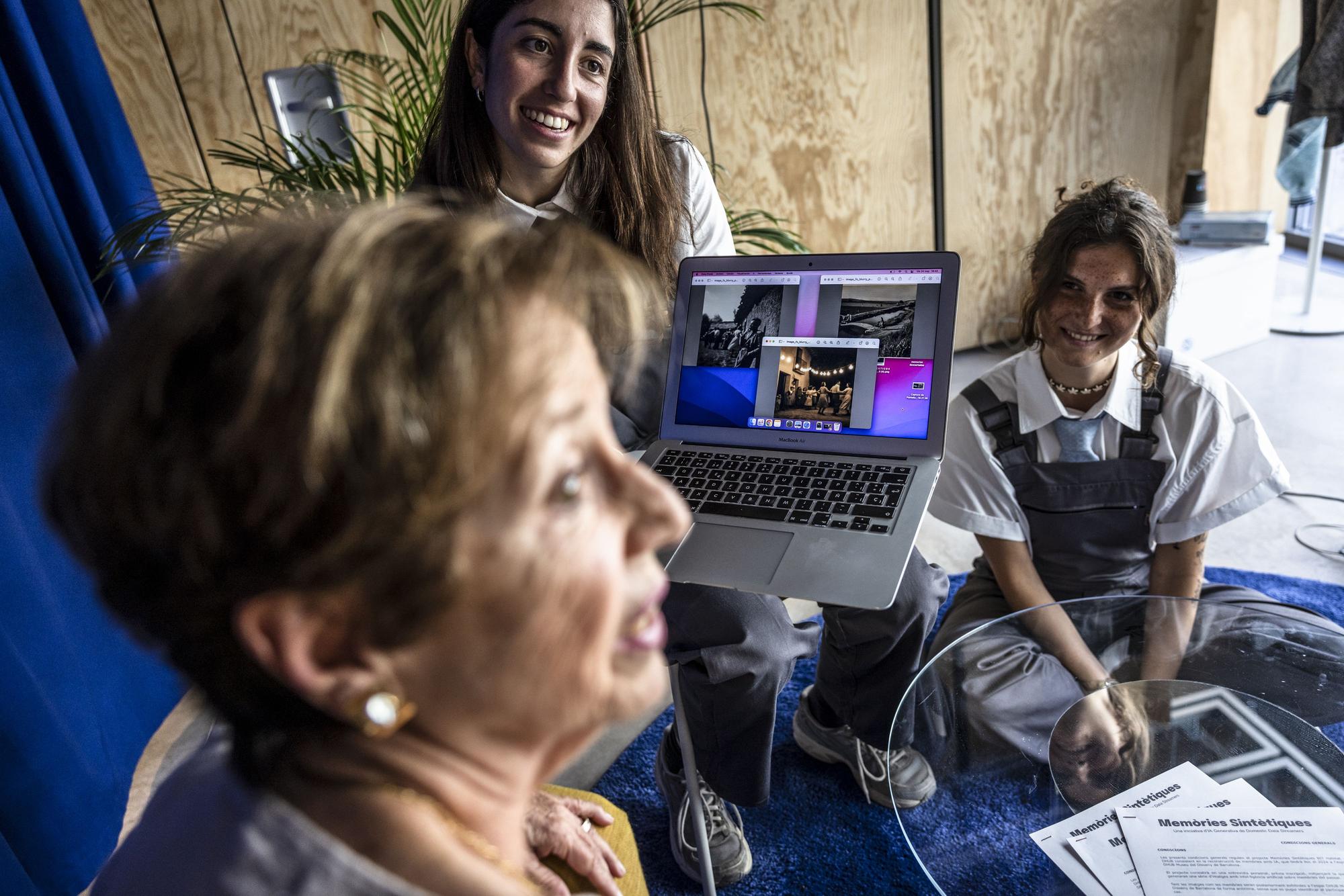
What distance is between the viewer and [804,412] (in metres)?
1.35

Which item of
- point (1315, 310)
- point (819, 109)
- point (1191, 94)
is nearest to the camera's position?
point (819, 109)

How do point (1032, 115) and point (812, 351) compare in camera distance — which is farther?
point (1032, 115)

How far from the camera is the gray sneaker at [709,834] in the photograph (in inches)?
59.2

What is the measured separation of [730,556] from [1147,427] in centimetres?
85

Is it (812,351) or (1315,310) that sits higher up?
(812,351)

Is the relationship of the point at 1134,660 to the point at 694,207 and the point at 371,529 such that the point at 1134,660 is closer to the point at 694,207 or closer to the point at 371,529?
the point at 694,207

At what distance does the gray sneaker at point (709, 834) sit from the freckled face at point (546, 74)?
41.5 inches

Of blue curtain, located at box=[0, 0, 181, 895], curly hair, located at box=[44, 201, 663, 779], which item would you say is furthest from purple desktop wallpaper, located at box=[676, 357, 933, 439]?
blue curtain, located at box=[0, 0, 181, 895]

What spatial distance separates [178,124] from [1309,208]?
486 cm

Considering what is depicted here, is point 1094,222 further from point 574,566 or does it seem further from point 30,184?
point 30,184

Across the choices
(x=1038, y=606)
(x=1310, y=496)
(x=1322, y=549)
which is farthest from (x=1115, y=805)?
(x=1310, y=496)

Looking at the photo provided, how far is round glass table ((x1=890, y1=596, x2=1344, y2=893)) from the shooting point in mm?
1079

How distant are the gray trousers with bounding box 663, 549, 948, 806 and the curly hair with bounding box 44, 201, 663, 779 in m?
0.91

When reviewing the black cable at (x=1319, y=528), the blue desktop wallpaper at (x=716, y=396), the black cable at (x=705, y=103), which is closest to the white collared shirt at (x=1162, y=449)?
the blue desktop wallpaper at (x=716, y=396)
